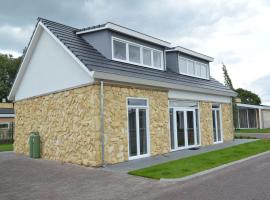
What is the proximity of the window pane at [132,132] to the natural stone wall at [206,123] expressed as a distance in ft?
20.5

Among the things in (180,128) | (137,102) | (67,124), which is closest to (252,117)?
(180,128)

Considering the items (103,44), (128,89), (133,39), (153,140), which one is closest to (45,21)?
(103,44)

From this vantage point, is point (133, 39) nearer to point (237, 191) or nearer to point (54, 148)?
point (54, 148)

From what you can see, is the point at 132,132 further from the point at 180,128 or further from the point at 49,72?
the point at 49,72

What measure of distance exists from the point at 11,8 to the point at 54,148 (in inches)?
256

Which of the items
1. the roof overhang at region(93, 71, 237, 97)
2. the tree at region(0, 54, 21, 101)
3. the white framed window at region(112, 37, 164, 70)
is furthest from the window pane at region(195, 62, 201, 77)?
the tree at region(0, 54, 21, 101)

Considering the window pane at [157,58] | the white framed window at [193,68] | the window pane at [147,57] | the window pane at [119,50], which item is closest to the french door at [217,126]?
the white framed window at [193,68]

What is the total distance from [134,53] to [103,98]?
14.6ft

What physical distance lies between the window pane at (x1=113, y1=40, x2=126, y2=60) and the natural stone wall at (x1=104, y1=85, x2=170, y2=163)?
2112mm

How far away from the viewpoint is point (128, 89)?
13.4 meters

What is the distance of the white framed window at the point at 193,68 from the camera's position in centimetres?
2013

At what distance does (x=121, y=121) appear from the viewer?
42.4ft

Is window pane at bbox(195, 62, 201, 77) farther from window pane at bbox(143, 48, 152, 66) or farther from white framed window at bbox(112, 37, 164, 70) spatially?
window pane at bbox(143, 48, 152, 66)

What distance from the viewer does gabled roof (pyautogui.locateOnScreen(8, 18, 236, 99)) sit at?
12.4 meters
